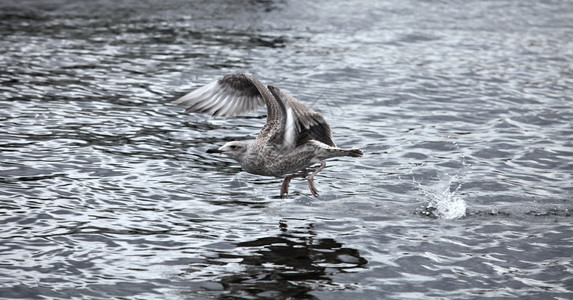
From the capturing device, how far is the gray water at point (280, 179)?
297 inches

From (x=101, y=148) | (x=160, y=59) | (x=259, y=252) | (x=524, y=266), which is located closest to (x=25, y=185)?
(x=101, y=148)

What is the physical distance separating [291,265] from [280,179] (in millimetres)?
3359

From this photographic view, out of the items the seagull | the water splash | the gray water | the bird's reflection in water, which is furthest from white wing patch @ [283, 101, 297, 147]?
the water splash

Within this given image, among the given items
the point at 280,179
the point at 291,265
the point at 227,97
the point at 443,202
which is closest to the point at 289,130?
the point at 227,97

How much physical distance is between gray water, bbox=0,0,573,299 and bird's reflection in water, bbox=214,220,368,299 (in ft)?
0.08

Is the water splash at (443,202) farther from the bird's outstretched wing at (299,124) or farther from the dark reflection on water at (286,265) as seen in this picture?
the dark reflection on water at (286,265)

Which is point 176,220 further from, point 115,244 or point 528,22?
point 528,22

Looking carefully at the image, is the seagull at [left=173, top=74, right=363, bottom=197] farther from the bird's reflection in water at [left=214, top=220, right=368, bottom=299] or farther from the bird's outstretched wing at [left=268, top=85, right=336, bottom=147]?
the bird's reflection in water at [left=214, top=220, right=368, bottom=299]

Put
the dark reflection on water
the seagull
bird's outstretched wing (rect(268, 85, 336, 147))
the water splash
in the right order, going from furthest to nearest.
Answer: the water splash < the seagull < bird's outstretched wing (rect(268, 85, 336, 147)) < the dark reflection on water

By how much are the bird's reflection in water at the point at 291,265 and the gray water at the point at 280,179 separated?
0.08 ft

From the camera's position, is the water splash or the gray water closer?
the gray water

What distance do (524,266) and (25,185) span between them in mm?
6078

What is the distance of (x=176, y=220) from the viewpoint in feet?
29.1

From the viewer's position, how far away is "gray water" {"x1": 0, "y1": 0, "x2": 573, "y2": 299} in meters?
7.55
